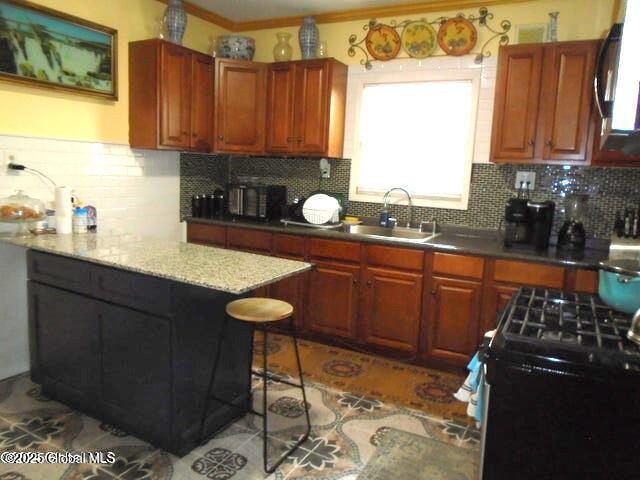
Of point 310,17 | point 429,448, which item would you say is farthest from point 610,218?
point 310,17

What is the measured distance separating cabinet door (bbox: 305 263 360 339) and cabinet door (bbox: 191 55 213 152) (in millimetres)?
1357

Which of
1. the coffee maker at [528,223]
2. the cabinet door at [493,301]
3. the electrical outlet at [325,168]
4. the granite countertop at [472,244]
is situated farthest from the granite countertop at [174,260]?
the electrical outlet at [325,168]

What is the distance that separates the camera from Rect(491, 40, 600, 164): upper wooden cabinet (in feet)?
9.41

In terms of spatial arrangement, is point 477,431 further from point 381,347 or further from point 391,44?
point 391,44

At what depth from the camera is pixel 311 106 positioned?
3.66m

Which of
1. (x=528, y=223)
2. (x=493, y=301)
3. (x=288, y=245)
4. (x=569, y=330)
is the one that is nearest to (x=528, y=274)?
(x=493, y=301)

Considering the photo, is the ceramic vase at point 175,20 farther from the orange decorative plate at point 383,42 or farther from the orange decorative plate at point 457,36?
the orange decorative plate at point 457,36

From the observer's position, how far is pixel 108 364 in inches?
89.7

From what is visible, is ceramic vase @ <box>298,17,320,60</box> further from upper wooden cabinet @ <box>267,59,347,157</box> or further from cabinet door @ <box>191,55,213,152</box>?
cabinet door @ <box>191,55,213,152</box>

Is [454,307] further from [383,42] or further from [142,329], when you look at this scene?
[383,42]

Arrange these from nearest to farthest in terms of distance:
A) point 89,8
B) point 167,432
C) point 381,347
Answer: point 167,432
point 89,8
point 381,347

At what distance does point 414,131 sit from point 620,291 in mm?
2336

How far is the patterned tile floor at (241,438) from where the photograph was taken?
203cm

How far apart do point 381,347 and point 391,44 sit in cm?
227
